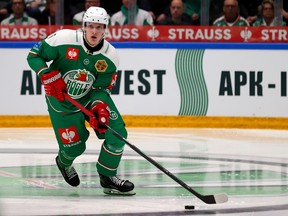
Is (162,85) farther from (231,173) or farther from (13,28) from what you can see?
(231,173)

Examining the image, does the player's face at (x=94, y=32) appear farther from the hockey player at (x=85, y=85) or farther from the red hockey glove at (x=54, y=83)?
the red hockey glove at (x=54, y=83)

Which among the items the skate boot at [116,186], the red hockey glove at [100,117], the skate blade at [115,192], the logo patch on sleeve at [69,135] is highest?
the red hockey glove at [100,117]

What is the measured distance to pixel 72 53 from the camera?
6910mm

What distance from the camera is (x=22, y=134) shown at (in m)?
10.3

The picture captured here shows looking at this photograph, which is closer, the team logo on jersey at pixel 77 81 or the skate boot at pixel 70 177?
the team logo on jersey at pixel 77 81

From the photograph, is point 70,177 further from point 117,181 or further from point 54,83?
point 54,83

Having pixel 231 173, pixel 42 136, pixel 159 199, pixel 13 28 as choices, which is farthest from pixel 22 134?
pixel 159 199

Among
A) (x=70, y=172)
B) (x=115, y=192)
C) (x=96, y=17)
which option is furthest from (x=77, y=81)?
(x=115, y=192)

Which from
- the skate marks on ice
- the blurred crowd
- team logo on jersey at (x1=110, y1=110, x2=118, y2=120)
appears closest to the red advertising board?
the blurred crowd

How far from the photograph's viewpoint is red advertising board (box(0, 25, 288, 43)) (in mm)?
11117

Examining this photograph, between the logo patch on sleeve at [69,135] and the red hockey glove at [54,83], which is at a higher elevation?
the red hockey glove at [54,83]

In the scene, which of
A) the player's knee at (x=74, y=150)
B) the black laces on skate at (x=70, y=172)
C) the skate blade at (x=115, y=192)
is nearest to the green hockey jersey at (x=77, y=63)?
the player's knee at (x=74, y=150)

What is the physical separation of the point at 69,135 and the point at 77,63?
0.47m

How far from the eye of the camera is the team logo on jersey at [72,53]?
690cm
